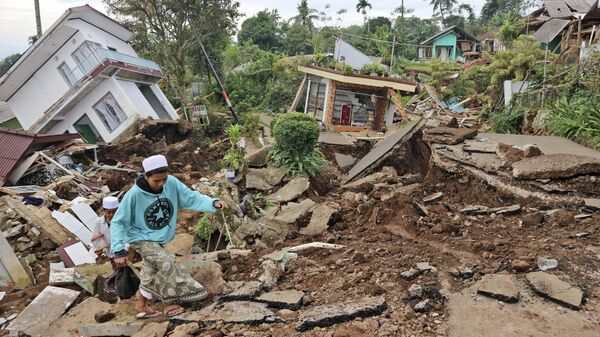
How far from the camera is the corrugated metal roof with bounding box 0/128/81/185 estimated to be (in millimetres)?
11656

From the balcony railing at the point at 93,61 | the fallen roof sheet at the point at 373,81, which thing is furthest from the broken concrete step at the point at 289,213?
the balcony railing at the point at 93,61

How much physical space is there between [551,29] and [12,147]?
2983cm

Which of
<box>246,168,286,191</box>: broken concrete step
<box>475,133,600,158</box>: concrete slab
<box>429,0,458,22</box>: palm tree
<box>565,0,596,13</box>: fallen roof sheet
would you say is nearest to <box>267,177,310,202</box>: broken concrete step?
<box>246,168,286,191</box>: broken concrete step

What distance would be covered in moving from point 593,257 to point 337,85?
15523mm

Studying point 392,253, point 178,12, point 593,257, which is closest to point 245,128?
point 178,12

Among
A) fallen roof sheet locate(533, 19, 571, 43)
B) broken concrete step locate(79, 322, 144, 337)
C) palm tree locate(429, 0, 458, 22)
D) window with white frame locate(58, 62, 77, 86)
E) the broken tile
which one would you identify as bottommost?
the broken tile

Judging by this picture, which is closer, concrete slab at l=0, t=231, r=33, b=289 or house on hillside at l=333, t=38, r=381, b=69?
concrete slab at l=0, t=231, r=33, b=289

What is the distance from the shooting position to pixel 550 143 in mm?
8117

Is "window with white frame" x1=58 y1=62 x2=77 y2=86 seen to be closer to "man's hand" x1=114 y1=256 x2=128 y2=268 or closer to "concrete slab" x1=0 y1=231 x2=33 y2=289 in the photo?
"concrete slab" x1=0 y1=231 x2=33 y2=289

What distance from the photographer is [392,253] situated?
15.5 ft

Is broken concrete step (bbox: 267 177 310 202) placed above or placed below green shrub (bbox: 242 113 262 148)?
below

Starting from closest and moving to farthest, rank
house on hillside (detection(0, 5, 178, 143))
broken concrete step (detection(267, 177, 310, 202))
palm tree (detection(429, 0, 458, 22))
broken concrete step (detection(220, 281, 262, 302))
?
broken concrete step (detection(220, 281, 262, 302)) → broken concrete step (detection(267, 177, 310, 202)) → house on hillside (detection(0, 5, 178, 143)) → palm tree (detection(429, 0, 458, 22))

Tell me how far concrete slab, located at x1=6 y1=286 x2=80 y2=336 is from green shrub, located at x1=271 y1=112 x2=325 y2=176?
19.6 ft

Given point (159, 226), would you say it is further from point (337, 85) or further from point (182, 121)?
point (182, 121)
